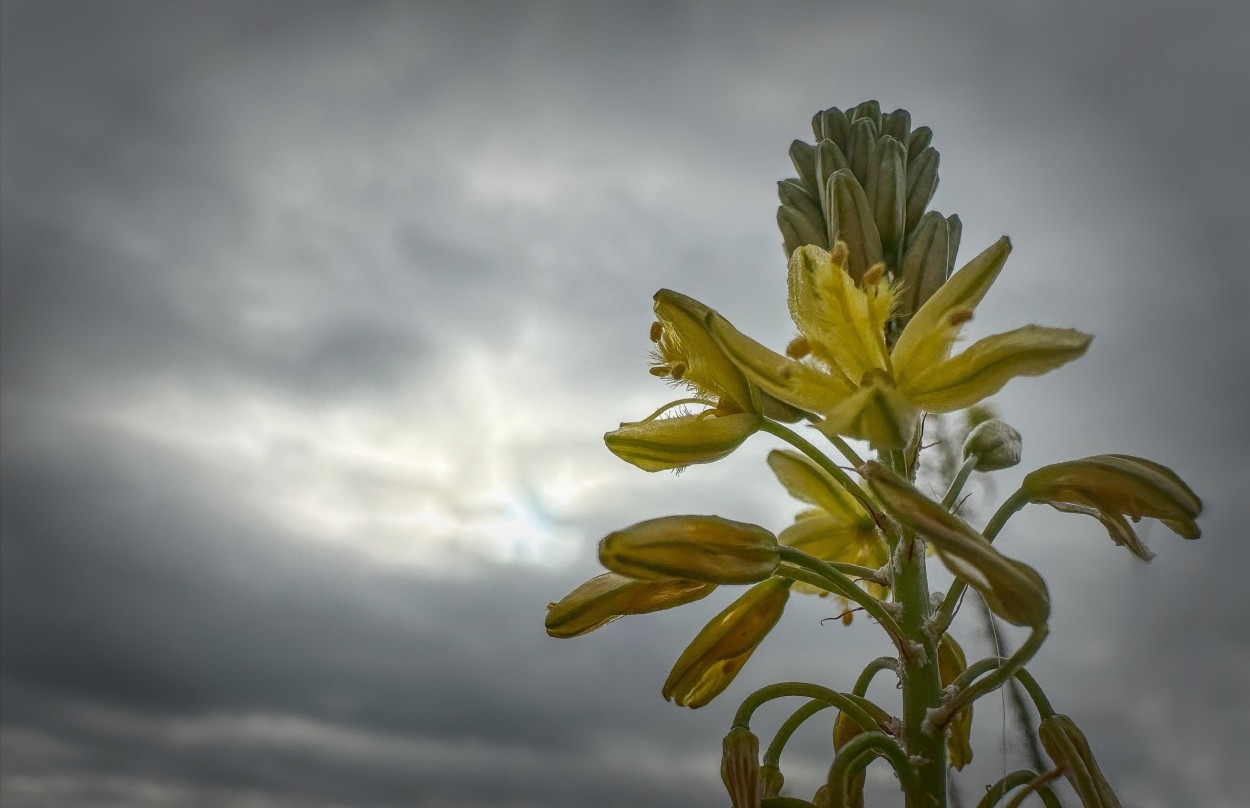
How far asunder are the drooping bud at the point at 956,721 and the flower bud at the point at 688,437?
3.67ft

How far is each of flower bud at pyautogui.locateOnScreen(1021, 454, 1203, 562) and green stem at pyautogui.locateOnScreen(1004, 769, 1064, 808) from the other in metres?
0.79

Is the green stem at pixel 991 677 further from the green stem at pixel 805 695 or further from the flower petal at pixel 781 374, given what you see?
the flower petal at pixel 781 374

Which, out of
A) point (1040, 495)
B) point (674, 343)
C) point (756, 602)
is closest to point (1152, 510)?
point (1040, 495)

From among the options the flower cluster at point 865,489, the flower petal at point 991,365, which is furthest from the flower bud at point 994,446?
the flower petal at point 991,365

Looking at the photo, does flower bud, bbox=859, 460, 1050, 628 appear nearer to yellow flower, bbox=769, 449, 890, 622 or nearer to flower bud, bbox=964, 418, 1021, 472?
flower bud, bbox=964, 418, 1021, 472

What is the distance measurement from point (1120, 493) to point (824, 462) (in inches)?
39.0

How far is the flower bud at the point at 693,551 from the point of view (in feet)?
9.12

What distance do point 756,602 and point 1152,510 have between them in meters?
1.38

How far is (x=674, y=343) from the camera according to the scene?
12.4 ft

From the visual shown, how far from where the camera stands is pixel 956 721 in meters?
3.42

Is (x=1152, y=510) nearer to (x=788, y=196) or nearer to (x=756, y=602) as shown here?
(x=756, y=602)

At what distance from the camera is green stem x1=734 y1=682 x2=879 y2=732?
2.97 m

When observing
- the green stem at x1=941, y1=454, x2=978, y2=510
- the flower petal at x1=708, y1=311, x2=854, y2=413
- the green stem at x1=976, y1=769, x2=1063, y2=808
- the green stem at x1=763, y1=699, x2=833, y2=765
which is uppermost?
the flower petal at x1=708, y1=311, x2=854, y2=413

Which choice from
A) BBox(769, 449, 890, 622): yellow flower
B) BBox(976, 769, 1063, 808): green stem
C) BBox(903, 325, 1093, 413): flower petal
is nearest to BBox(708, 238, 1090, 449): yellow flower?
BBox(903, 325, 1093, 413): flower petal
